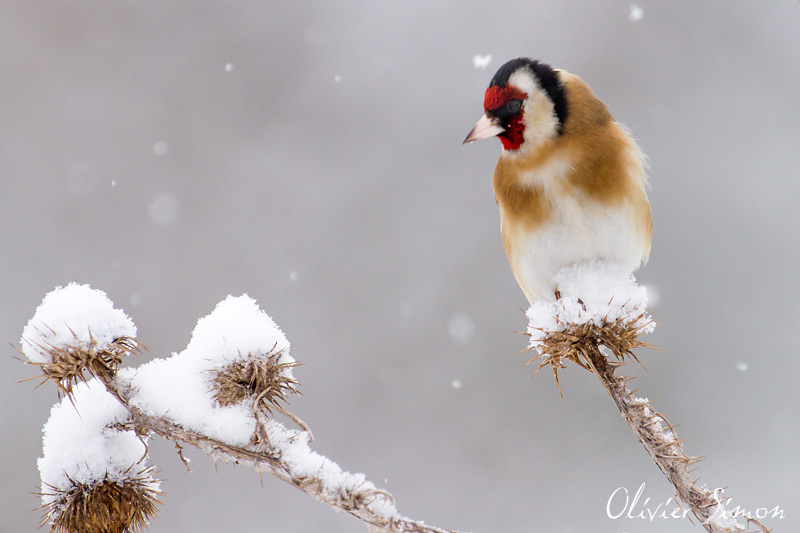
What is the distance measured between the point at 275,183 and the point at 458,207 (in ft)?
4.72

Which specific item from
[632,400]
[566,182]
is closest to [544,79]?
[566,182]

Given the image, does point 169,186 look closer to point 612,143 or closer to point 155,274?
point 155,274

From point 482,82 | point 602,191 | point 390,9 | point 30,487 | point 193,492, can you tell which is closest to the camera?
point 602,191

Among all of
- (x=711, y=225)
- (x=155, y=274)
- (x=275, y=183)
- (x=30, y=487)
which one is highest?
(x=275, y=183)

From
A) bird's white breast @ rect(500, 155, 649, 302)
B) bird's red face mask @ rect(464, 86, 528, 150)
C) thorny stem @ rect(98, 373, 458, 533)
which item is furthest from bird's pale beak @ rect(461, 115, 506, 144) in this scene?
thorny stem @ rect(98, 373, 458, 533)

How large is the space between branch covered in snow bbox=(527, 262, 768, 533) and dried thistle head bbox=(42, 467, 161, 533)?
60 centimetres

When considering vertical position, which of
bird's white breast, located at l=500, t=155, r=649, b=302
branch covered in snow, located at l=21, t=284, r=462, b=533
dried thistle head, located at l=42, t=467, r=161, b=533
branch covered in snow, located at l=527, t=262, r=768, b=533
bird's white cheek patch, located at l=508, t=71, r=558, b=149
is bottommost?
dried thistle head, located at l=42, t=467, r=161, b=533

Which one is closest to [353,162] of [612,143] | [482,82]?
[482,82]

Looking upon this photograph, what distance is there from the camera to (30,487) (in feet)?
13.3

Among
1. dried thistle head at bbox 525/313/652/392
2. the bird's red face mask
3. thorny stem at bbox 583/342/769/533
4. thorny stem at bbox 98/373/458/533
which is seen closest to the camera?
thorny stem at bbox 98/373/458/533

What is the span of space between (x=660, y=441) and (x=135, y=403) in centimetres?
71

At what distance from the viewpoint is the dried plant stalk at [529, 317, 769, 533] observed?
88cm

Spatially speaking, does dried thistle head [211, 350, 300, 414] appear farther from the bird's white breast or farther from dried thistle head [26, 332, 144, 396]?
the bird's white breast

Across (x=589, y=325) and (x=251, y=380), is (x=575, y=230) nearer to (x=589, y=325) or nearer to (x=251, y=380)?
(x=589, y=325)
